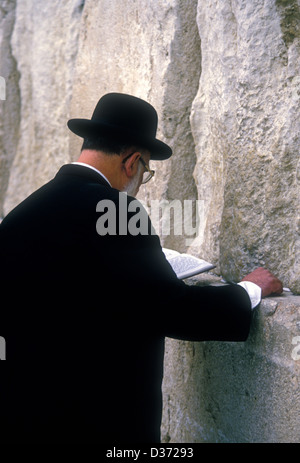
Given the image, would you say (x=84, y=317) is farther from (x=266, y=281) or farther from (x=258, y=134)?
(x=258, y=134)

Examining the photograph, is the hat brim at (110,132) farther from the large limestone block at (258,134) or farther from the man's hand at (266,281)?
the man's hand at (266,281)

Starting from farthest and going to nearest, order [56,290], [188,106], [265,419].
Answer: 1. [188,106]
2. [265,419]
3. [56,290]

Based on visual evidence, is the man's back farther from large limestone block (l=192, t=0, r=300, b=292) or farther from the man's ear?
large limestone block (l=192, t=0, r=300, b=292)

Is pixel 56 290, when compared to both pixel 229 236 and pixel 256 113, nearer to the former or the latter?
pixel 229 236

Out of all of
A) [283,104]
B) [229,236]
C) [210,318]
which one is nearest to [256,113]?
[283,104]

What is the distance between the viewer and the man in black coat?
1885mm

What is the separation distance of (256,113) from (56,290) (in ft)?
3.17

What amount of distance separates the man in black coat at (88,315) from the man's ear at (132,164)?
160 mm

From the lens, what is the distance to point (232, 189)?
7.86 feet

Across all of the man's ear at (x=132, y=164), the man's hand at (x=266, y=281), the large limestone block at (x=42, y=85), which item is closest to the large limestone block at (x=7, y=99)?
the large limestone block at (x=42, y=85)

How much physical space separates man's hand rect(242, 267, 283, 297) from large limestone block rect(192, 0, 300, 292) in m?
0.08

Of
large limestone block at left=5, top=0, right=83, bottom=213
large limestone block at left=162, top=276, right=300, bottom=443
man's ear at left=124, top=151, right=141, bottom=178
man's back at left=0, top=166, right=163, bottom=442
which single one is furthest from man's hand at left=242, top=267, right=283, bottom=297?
large limestone block at left=5, top=0, right=83, bottom=213

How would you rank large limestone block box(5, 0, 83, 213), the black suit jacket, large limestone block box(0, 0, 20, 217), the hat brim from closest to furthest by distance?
the black suit jacket, the hat brim, large limestone block box(5, 0, 83, 213), large limestone block box(0, 0, 20, 217)

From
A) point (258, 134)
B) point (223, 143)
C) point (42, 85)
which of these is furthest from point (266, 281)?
point (42, 85)
